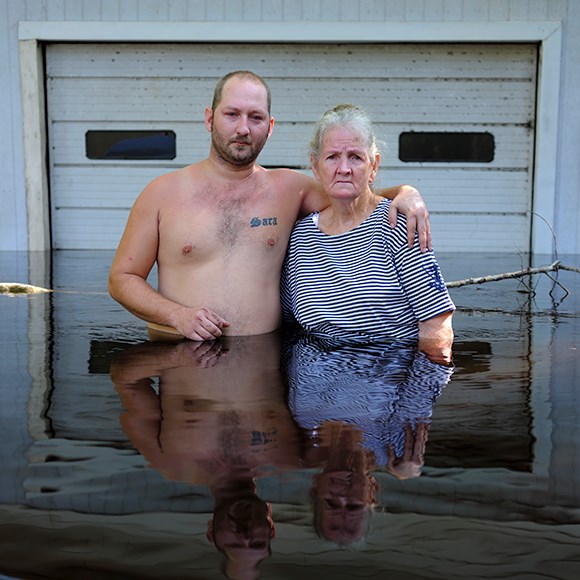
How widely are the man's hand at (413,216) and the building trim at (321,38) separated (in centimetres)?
546

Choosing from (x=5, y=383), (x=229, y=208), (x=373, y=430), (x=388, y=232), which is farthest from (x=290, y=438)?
(x=229, y=208)

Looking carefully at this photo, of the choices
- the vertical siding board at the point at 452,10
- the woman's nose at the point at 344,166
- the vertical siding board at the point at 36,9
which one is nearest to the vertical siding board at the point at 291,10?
the vertical siding board at the point at 452,10

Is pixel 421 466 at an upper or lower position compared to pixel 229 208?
lower

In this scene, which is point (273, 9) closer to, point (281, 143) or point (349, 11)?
point (349, 11)

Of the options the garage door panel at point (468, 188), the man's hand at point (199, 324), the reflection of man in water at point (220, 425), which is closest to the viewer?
the reflection of man in water at point (220, 425)

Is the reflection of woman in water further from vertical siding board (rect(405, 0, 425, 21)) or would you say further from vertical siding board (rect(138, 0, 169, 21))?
vertical siding board (rect(138, 0, 169, 21))

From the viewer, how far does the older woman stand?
2.92 m

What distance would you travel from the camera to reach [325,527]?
125 cm

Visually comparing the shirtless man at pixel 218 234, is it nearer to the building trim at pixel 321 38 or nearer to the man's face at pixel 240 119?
the man's face at pixel 240 119

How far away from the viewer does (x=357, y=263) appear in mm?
3045

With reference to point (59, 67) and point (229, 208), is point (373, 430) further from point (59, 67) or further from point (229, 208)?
point (59, 67)

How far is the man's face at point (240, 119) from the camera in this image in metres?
3.09

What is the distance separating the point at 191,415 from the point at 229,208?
142cm

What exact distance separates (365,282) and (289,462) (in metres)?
1.53
